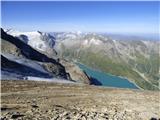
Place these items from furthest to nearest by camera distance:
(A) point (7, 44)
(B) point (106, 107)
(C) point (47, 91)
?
(A) point (7, 44), (C) point (47, 91), (B) point (106, 107)

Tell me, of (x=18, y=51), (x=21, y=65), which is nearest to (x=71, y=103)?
(x=21, y=65)

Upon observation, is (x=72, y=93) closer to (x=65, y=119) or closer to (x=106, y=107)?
(x=106, y=107)

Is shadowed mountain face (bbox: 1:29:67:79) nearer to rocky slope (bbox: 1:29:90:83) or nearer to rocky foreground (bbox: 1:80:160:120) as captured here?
rocky slope (bbox: 1:29:90:83)

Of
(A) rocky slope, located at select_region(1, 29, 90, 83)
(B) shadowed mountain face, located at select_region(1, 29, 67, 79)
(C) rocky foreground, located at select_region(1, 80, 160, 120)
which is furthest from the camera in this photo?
(B) shadowed mountain face, located at select_region(1, 29, 67, 79)

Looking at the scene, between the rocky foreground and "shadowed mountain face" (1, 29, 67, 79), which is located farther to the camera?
"shadowed mountain face" (1, 29, 67, 79)

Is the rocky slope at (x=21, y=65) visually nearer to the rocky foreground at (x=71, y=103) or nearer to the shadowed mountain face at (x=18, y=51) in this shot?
the shadowed mountain face at (x=18, y=51)

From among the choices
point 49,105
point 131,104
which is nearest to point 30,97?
point 49,105

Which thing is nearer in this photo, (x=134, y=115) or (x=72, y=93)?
(x=134, y=115)

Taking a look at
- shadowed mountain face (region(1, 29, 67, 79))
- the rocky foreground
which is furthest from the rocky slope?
the rocky foreground
